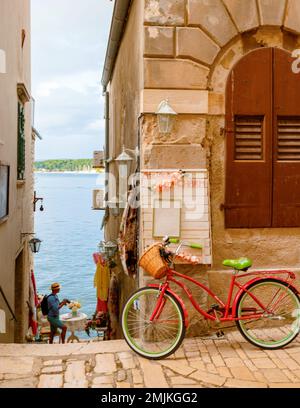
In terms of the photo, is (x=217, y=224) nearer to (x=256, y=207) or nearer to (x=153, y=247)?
(x=256, y=207)

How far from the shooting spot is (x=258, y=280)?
5598 mm

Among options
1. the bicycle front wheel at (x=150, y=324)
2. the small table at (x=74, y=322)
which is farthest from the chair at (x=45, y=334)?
the bicycle front wheel at (x=150, y=324)

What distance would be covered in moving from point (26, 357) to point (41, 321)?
517 inches

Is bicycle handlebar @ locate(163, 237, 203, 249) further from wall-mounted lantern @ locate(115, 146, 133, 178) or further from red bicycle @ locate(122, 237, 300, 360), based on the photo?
wall-mounted lantern @ locate(115, 146, 133, 178)

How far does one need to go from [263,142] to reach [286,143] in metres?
0.31

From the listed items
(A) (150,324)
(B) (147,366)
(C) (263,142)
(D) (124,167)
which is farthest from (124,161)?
(B) (147,366)

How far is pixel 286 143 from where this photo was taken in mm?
6383

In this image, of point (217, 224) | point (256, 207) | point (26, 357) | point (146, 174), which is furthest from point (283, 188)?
point (26, 357)

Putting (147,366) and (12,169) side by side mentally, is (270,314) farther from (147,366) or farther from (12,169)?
(12,169)

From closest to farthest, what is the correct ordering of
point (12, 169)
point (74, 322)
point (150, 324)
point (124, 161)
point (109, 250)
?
point (150, 324), point (124, 161), point (12, 169), point (109, 250), point (74, 322)

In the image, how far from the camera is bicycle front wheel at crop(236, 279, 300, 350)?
563cm

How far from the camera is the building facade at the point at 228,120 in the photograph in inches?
Result: 238

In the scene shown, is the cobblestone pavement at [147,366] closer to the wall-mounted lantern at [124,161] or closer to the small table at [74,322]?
the wall-mounted lantern at [124,161]

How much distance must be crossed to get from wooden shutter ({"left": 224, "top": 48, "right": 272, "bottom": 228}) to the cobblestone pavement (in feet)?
5.38
